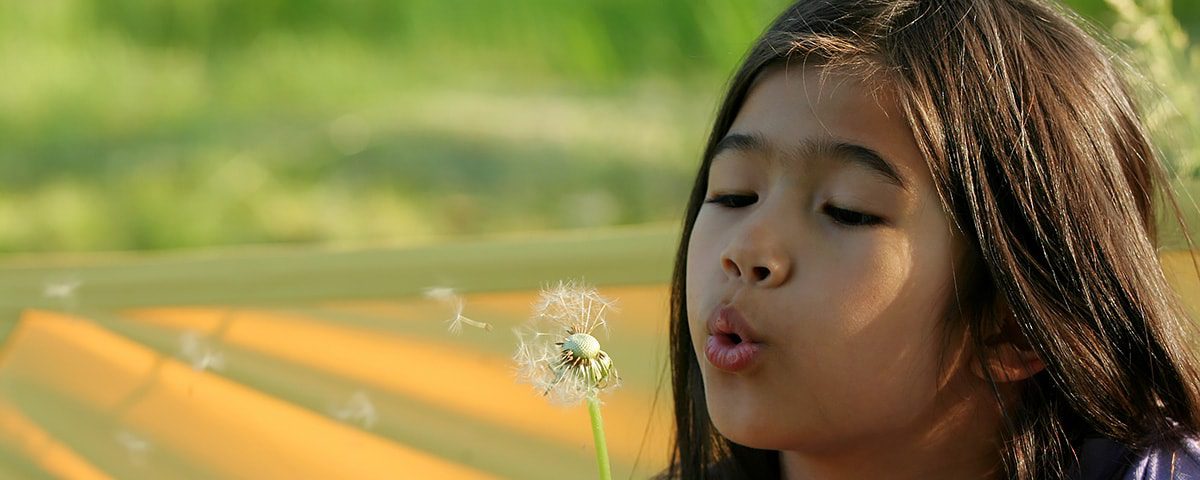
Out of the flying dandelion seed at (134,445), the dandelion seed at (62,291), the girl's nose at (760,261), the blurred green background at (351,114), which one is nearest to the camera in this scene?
the girl's nose at (760,261)

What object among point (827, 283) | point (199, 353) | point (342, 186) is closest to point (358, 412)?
point (199, 353)

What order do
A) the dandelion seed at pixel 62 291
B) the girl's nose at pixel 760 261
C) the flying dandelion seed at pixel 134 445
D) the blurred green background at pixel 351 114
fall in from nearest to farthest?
the girl's nose at pixel 760 261 → the flying dandelion seed at pixel 134 445 → the dandelion seed at pixel 62 291 → the blurred green background at pixel 351 114

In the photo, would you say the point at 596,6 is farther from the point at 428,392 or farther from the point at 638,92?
the point at 428,392

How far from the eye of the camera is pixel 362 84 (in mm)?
2152

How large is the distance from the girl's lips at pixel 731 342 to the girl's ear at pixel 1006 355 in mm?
184

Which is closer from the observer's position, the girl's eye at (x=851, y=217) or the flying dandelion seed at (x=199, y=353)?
the girl's eye at (x=851, y=217)

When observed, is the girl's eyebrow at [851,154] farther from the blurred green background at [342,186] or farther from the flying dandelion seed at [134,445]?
the flying dandelion seed at [134,445]

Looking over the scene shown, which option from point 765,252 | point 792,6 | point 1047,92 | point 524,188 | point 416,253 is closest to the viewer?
point 765,252

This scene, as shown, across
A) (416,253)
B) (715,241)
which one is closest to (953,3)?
(715,241)

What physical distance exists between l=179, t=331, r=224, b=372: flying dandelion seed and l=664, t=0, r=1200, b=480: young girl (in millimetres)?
764

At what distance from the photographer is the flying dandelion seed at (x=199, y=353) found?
1.66 metres

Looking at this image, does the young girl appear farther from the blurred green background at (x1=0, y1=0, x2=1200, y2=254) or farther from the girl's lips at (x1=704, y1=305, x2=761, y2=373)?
the blurred green background at (x1=0, y1=0, x2=1200, y2=254)

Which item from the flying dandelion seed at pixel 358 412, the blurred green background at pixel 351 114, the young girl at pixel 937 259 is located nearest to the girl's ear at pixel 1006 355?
the young girl at pixel 937 259

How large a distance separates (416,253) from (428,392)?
0.25 metres
